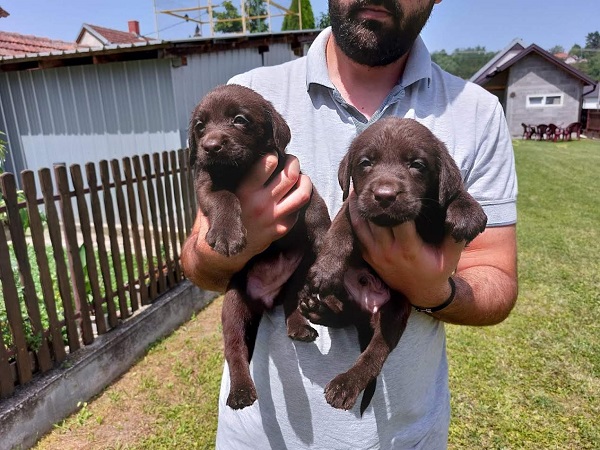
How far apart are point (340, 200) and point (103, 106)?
28.8 ft

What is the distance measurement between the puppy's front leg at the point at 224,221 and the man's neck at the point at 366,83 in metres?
0.61

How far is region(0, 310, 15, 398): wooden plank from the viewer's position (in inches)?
158

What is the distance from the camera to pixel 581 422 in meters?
4.43

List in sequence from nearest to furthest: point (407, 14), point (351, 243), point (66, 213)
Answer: point (351, 243) → point (407, 14) → point (66, 213)

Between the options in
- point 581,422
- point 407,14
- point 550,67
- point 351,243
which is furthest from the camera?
point 550,67

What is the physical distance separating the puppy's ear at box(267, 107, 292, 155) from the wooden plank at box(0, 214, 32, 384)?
10.5 feet

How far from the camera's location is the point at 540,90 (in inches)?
1314

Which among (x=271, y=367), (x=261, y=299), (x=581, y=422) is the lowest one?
(x=581, y=422)

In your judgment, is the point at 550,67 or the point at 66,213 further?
the point at 550,67

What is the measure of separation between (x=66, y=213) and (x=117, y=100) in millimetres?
4986

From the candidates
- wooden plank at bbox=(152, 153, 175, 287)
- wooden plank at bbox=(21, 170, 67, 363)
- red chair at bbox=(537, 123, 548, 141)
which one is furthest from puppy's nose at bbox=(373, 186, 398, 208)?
red chair at bbox=(537, 123, 548, 141)

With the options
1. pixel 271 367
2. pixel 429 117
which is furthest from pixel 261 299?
pixel 429 117

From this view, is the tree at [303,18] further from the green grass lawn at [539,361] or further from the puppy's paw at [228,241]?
the puppy's paw at [228,241]

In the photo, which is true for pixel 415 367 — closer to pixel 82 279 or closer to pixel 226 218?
pixel 226 218
